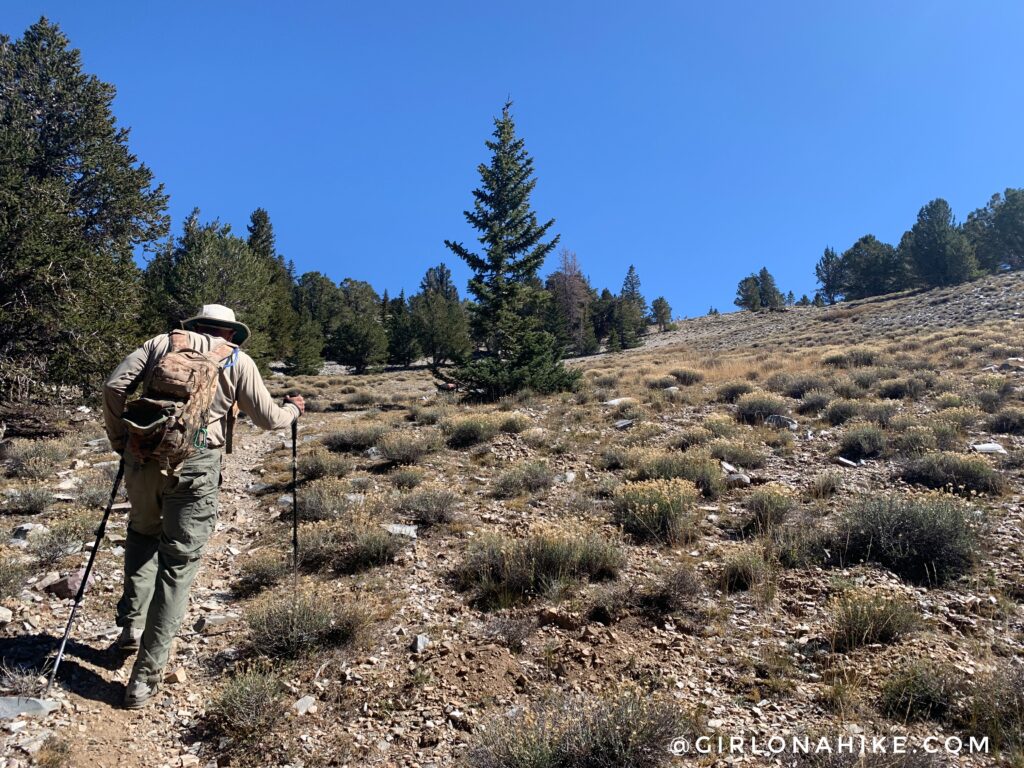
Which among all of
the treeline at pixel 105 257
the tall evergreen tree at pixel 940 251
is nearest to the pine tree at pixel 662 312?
the tall evergreen tree at pixel 940 251

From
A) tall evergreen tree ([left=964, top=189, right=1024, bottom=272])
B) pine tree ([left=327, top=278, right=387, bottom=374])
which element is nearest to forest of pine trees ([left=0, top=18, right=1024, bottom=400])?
pine tree ([left=327, top=278, right=387, bottom=374])

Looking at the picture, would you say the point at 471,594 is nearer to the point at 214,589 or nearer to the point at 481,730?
the point at 481,730

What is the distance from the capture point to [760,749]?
3.05 metres

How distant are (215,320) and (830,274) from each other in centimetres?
9027

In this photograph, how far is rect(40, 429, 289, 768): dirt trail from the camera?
125 inches

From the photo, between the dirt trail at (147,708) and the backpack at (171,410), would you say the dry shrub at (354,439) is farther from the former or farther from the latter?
the backpack at (171,410)

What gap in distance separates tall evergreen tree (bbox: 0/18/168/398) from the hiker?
36.3 ft

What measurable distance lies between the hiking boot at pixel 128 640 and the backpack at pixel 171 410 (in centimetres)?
153

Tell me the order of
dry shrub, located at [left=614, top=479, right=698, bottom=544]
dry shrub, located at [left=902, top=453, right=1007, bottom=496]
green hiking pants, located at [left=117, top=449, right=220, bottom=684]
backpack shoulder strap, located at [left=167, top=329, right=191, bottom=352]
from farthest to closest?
dry shrub, located at [left=902, top=453, right=1007, bottom=496] < dry shrub, located at [left=614, top=479, right=698, bottom=544] < backpack shoulder strap, located at [left=167, top=329, right=191, bottom=352] < green hiking pants, located at [left=117, top=449, right=220, bottom=684]

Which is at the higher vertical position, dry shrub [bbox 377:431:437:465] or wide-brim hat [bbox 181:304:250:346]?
wide-brim hat [bbox 181:304:250:346]

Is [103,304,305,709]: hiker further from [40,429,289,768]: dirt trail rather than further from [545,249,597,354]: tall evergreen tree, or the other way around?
[545,249,597,354]: tall evergreen tree

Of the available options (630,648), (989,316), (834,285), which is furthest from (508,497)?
(834,285)

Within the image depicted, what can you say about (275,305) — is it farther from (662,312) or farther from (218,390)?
(662,312)

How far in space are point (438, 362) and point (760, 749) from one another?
4510 centimetres
